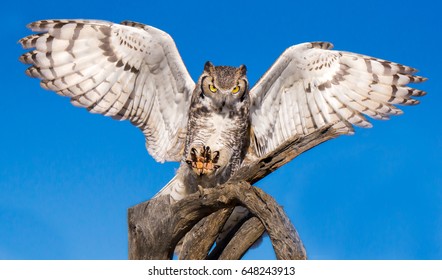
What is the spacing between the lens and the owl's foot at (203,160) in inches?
264

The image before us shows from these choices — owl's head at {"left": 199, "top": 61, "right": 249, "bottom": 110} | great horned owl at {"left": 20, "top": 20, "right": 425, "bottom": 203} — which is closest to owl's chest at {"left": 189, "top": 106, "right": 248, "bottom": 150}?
great horned owl at {"left": 20, "top": 20, "right": 425, "bottom": 203}

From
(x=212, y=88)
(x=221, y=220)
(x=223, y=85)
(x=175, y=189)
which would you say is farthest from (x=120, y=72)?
(x=221, y=220)

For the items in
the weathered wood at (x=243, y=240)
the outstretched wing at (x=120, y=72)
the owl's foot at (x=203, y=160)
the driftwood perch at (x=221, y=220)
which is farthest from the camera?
the outstretched wing at (x=120, y=72)

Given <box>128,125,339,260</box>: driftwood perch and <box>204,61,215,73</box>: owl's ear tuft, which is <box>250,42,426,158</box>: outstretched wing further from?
<box>128,125,339,260</box>: driftwood perch

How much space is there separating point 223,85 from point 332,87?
1.16 meters

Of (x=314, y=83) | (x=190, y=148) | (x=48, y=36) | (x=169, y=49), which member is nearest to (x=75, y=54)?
(x=48, y=36)

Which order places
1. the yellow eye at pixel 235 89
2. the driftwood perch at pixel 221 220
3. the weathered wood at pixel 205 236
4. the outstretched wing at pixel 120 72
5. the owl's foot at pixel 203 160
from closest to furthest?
the driftwood perch at pixel 221 220 → the weathered wood at pixel 205 236 → the owl's foot at pixel 203 160 → the outstretched wing at pixel 120 72 → the yellow eye at pixel 235 89

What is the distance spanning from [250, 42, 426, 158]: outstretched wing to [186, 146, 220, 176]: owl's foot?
911mm

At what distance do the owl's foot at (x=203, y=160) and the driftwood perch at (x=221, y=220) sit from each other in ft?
1.82

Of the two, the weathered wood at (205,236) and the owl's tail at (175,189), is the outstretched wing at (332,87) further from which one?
the weathered wood at (205,236)

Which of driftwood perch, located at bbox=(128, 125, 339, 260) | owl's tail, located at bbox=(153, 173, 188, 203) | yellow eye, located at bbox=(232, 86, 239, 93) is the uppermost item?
yellow eye, located at bbox=(232, 86, 239, 93)

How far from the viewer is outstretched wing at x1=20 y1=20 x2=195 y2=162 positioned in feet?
22.4

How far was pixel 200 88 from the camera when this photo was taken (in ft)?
23.1

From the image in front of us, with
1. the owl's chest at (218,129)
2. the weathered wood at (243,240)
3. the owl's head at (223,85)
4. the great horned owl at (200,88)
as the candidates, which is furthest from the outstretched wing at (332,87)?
the weathered wood at (243,240)
